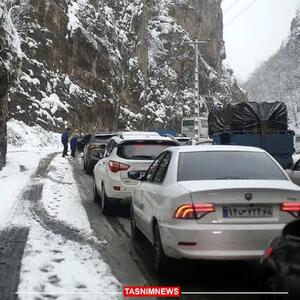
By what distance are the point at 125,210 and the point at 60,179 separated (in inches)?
257

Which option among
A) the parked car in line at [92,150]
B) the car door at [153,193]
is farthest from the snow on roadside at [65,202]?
the parked car in line at [92,150]

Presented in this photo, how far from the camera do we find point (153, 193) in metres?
7.02

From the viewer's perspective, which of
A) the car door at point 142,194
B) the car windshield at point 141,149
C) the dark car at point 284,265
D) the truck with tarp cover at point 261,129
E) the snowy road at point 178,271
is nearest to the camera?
the dark car at point 284,265

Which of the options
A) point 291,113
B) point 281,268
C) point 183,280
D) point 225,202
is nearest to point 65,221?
point 183,280

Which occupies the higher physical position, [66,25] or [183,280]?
[66,25]

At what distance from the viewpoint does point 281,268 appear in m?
4.21

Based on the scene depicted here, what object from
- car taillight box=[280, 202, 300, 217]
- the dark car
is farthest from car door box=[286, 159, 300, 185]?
the dark car

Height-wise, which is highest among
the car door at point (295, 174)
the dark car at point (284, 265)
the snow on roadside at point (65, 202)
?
the dark car at point (284, 265)

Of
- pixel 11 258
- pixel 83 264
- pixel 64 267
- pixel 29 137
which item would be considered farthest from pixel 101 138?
pixel 29 137

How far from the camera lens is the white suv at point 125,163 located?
10.8 meters

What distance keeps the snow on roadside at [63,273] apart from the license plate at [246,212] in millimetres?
1398

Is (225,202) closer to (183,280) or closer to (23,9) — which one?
(183,280)

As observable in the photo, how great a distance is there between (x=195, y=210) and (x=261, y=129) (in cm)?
1688

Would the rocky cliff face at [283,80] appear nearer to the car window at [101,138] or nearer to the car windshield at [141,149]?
the car window at [101,138]
